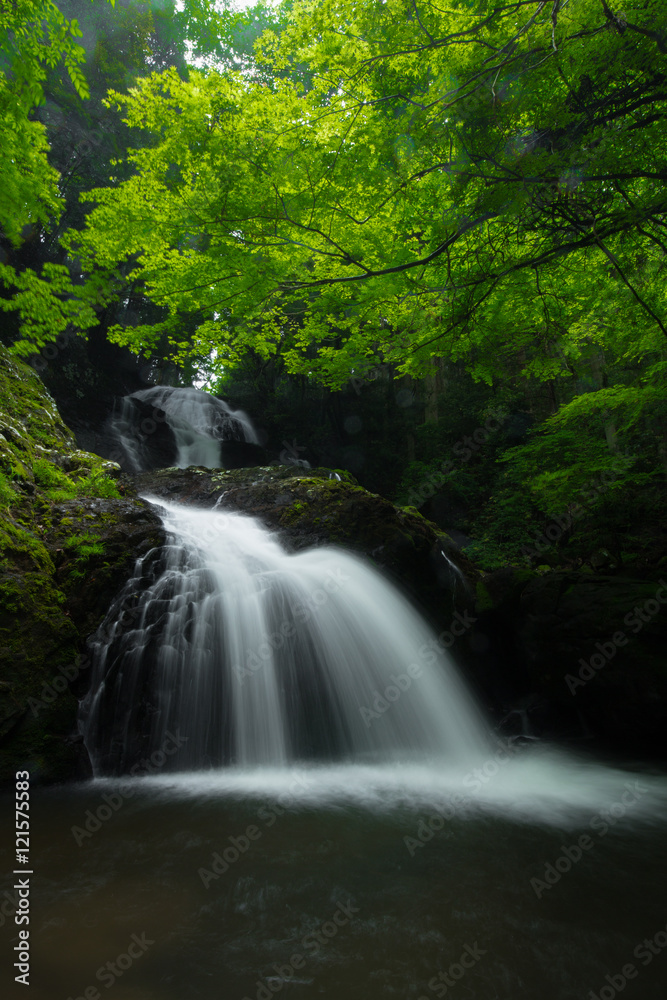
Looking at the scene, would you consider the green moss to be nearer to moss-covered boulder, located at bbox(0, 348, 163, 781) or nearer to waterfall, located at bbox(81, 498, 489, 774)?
moss-covered boulder, located at bbox(0, 348, 163, 781)

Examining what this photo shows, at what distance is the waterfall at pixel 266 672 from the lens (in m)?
5.39

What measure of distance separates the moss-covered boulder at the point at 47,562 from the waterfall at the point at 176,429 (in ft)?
26.5

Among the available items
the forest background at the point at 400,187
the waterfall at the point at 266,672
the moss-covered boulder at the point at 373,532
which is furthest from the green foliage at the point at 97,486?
the moss-covered boulder at the point at 373,532

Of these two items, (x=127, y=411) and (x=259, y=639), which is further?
(x=127, y=411)

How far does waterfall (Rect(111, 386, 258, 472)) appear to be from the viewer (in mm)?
17016

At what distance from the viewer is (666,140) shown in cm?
376

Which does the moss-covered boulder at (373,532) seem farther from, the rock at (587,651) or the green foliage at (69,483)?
the green foliage at (69,483)

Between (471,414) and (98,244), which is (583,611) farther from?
(471,414)

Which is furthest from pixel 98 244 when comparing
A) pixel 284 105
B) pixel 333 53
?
pixel 333 53

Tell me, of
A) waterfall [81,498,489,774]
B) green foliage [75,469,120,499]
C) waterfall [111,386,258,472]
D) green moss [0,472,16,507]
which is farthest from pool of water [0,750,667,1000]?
waterfall [111,386,258,472]

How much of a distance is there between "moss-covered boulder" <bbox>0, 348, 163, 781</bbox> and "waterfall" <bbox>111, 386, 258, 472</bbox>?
809 centimetres

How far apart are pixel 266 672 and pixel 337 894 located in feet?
11.3

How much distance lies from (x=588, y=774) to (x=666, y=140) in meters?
6.44

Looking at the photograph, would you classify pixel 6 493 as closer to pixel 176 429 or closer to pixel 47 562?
pixel 47 562
